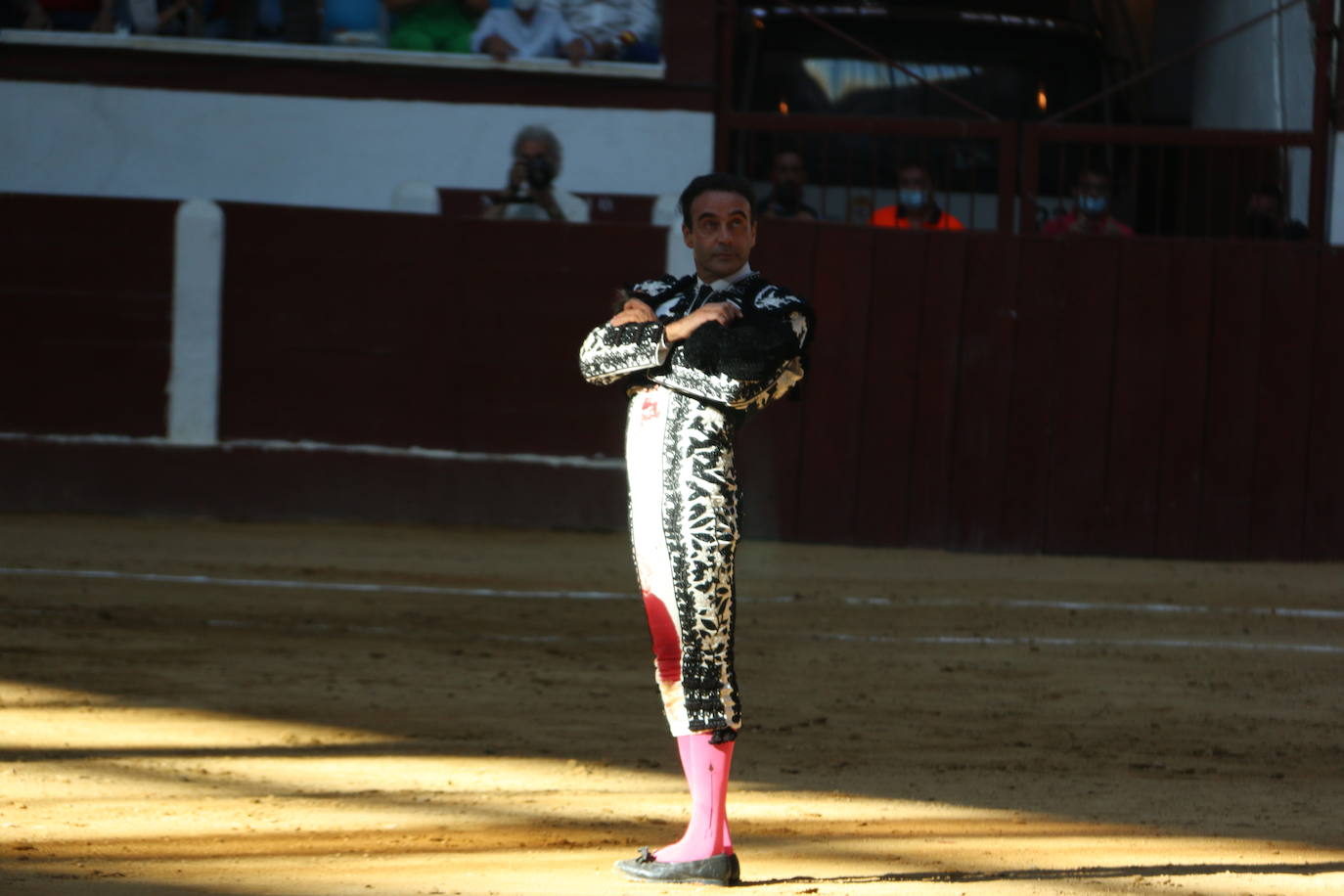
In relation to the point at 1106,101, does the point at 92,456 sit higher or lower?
lower

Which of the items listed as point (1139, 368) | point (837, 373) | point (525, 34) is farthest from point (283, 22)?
point (1139, 368)

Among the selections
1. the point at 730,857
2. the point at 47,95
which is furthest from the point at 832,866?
the point at 47,95

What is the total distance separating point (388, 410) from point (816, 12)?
371 centimetres

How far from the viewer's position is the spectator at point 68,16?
37.8ft

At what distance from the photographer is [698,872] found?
3.71 m

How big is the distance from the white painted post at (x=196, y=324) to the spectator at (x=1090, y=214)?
14.2 ft

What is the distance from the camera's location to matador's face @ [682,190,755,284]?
368 cm

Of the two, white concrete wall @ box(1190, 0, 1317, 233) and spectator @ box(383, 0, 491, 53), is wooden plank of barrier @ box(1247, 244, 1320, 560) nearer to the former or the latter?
white concrete wall @ box(1190, 0, 1317, 233)

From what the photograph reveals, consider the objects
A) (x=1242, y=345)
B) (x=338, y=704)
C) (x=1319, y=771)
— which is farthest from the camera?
(x=1242, y=345)

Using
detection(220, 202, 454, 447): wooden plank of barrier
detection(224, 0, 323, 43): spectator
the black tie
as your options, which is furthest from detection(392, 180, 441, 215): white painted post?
the black tie

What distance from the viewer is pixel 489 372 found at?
1022 centimetres

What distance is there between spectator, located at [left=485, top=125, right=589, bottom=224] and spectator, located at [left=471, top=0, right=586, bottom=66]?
1.16 meters

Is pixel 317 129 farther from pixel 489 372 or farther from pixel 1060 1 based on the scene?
pixel 1060 1

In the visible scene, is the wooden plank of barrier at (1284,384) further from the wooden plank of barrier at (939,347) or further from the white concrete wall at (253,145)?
the white concrete wall at (253,145)
